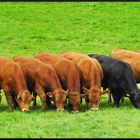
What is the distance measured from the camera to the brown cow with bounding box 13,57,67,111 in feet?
47.6

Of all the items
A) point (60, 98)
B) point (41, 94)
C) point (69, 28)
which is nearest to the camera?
point (60, 98)

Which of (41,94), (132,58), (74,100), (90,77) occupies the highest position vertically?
(90,77)

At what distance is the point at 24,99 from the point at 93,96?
6.03 ft

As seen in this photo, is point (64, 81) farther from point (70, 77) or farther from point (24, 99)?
point (24, 99)

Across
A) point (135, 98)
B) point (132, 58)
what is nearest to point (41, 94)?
point (135, 98)

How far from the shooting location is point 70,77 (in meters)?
15.1

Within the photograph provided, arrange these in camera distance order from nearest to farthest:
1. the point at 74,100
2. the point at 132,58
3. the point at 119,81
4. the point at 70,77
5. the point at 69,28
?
the point at 74,100
the point at 70,77
the point at 119,81
the point at 132,58
the point at 69,28

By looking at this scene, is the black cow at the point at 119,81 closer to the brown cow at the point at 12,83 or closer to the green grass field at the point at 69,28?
the green grass field at the point at 69,28

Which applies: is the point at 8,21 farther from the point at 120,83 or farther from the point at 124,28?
the point at 120,83

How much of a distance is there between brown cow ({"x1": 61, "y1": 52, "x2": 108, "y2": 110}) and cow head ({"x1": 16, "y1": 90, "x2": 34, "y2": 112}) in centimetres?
158

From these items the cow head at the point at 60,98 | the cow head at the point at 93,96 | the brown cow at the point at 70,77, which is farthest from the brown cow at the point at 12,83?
the cow head at the point at 93,96

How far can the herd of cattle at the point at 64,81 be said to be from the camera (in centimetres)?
1462

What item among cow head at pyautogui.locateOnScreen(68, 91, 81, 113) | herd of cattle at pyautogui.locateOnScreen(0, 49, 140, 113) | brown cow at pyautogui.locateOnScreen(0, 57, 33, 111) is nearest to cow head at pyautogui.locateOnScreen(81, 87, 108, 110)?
herd of cattle at pyautogui.locateOnScreen(0, 49, 140, 113)

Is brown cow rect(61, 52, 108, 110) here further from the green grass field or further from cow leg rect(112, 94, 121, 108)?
cow leg rect(112, 94, 121, 108)
